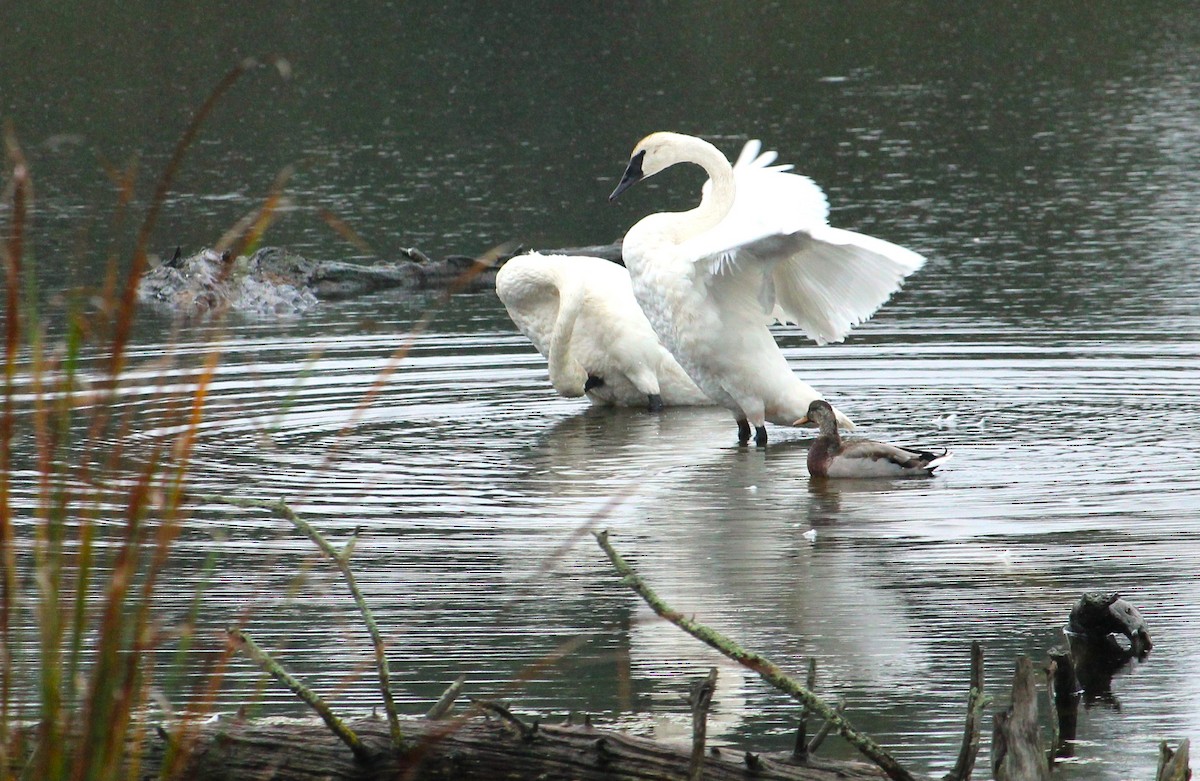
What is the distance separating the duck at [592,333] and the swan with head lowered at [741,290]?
45.3 inches

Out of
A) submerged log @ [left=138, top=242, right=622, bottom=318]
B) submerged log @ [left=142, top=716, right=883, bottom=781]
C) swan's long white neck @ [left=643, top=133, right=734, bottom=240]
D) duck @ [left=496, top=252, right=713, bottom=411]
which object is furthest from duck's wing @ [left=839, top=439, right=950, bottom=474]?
submerged log @ [left=138, top=242, right=622, bottom=318]

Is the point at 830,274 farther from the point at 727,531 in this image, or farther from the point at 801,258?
the point at 727,531

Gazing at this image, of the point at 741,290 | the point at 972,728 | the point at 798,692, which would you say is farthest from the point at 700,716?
the point at 741,290

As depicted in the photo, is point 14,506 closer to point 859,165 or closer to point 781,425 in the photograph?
point 781,425

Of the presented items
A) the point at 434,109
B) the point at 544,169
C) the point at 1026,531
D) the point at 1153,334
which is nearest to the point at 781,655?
the point at 1026,531

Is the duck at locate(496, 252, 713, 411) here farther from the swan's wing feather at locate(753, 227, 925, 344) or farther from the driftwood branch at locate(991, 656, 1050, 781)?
the driftwood branch at locate(991, 656, 1050, 781)

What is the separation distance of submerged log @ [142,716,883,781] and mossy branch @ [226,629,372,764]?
0.05 meters

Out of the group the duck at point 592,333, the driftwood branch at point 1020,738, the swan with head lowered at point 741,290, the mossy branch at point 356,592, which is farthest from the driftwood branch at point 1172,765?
the duck at point 592,333

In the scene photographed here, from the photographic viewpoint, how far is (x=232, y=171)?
23453 mm

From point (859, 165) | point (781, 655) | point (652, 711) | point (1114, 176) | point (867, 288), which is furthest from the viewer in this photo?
point (859, 165)

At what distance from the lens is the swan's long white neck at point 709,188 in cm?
994

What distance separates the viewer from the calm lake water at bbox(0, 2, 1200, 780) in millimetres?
5801

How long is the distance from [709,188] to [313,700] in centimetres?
687

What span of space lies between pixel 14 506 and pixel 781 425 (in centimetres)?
408
